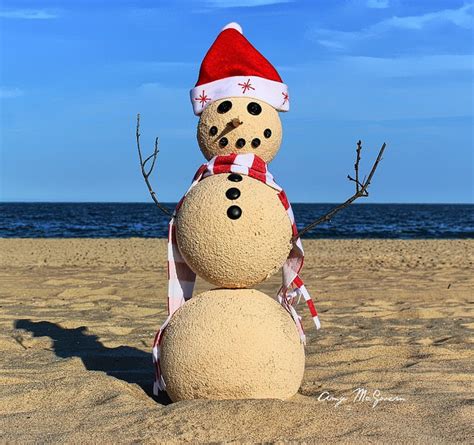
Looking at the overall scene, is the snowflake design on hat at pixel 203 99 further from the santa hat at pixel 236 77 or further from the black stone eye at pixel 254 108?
the black stone eye at pixel 254 108

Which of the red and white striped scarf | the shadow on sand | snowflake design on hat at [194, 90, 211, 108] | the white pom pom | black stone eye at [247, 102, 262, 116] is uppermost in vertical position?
the white pom pom

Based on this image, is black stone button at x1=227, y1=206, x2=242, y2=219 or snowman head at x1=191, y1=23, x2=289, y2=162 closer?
black stone button at x1=227, y1=206, x2=242, y2=219

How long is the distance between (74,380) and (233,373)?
1105 millimetres

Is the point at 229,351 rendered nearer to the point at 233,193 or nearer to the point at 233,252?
the point at 233,252

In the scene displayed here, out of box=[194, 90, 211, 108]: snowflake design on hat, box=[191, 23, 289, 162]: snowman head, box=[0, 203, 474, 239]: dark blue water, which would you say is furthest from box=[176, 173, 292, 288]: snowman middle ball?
box=[0, 203, 474, 239]: dark blue water

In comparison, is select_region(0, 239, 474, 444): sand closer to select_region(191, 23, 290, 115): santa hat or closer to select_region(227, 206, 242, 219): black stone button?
select_region(227, 206, 242, 219): black stone button

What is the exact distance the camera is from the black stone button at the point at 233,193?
12.8 feet

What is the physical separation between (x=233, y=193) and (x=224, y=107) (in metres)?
0.61

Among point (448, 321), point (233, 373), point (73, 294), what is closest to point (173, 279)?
point (233, 373)

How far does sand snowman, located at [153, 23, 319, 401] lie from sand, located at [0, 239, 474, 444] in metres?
0.20

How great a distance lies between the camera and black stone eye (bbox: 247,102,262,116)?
4211 mm

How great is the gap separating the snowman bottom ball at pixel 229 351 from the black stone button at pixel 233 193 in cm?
54

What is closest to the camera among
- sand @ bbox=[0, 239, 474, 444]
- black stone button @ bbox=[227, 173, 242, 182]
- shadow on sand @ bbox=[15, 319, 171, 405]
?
sand @ bbox=[0, 239, 474, 444]

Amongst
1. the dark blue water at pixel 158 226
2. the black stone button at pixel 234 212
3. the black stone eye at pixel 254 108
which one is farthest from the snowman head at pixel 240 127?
the dark blue water at pixel 158 226
